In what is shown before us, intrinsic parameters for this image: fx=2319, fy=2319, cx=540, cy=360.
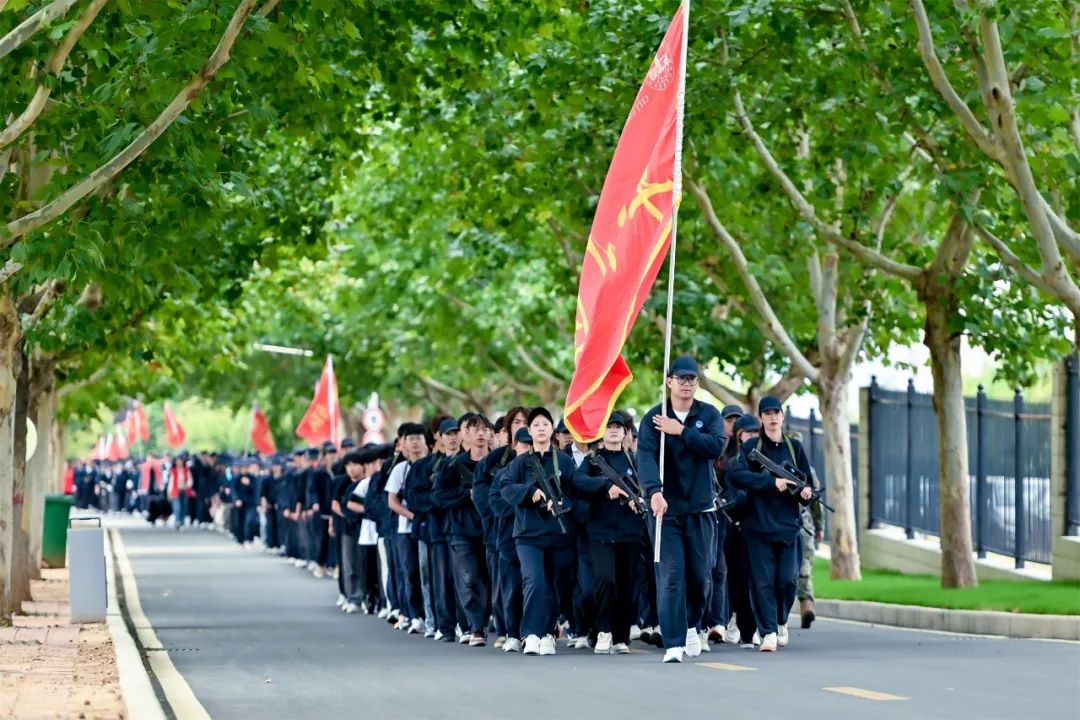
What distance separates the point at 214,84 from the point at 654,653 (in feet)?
18.5

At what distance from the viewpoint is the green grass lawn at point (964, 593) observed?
819 inches

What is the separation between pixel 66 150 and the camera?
1905 cm

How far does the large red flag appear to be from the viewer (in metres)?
15.2

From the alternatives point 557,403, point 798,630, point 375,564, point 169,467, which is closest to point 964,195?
point 798,630

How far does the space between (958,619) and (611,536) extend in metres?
4.69

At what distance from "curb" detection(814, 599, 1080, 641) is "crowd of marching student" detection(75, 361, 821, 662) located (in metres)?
1.36

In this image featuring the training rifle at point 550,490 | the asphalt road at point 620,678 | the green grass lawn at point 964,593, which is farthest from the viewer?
the green grass lawn at point 964,593

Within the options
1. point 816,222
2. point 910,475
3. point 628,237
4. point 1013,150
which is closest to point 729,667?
point 628,237

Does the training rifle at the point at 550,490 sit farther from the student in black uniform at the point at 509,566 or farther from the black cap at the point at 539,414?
the student in black uniform at the point at 509,566

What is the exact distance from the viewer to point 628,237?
15.6 m

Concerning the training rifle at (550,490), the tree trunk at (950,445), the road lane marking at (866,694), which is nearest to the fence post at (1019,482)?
the tree trunk at (950,445)

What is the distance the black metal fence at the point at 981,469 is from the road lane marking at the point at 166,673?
9.86 m

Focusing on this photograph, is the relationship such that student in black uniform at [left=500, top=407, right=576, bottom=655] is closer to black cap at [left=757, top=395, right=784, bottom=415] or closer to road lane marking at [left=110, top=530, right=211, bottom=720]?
black cap at [left=757, top=395, right=784, bottom=415]

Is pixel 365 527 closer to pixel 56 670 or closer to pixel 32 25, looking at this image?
pixel 56 670
